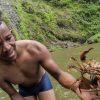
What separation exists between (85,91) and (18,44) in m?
1.43

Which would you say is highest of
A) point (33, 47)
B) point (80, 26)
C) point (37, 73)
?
point (33, 47)

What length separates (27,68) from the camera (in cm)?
448

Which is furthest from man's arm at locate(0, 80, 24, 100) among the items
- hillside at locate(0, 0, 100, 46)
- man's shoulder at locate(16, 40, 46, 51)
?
hillside at locate(0, 0, 100, 46)

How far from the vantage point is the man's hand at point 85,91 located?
3126 millimetres

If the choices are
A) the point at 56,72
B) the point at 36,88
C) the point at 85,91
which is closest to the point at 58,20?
the point at 36,88

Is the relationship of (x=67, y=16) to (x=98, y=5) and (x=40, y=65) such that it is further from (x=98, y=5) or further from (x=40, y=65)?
(x=40, y=65)

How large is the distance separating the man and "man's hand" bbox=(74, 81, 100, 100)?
633mm

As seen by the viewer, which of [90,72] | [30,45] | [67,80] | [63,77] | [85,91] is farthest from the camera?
[30,45]

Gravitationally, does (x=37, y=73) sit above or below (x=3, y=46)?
below

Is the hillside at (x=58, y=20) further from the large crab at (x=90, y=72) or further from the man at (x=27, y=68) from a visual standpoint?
the large crab at (x=90, y=72)

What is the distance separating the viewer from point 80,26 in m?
21.8

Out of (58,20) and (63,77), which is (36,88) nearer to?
(63,77)

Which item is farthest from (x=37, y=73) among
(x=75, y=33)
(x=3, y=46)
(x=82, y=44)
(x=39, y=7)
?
(x=39, y=7)

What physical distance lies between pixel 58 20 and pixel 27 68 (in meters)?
17.0
